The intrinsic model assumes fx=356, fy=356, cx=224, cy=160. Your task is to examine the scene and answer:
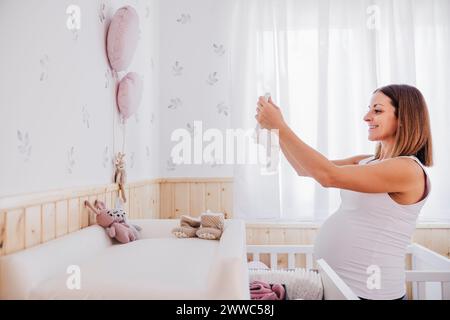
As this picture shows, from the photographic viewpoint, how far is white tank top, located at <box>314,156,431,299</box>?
1.10 m

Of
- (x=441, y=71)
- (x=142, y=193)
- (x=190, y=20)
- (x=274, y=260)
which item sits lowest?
(x=274, y=260)

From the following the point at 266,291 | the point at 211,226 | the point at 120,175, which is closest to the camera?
the point at 266,291

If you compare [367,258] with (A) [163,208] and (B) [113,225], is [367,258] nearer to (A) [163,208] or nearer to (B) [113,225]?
(B) [113,225]

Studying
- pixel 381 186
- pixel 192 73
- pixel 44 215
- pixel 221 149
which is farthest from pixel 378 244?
pixel 192 73

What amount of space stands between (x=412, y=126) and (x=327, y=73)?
1.27m

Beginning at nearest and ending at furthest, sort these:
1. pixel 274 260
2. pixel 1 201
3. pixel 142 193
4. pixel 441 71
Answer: pixel 1 201 → pixel 274 260 → pixel 142 193 → pixel 441 71

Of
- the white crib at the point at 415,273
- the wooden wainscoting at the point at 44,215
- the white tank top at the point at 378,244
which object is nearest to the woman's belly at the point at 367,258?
the white tank top at the point at 378,244

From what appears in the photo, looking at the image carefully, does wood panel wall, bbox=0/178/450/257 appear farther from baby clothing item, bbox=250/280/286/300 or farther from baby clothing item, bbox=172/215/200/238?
baby clothing item, bbox=250/280/286/300

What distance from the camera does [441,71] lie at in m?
2.29

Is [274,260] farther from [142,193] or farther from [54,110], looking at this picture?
[54,110]

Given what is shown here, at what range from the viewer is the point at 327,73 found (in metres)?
2.31
